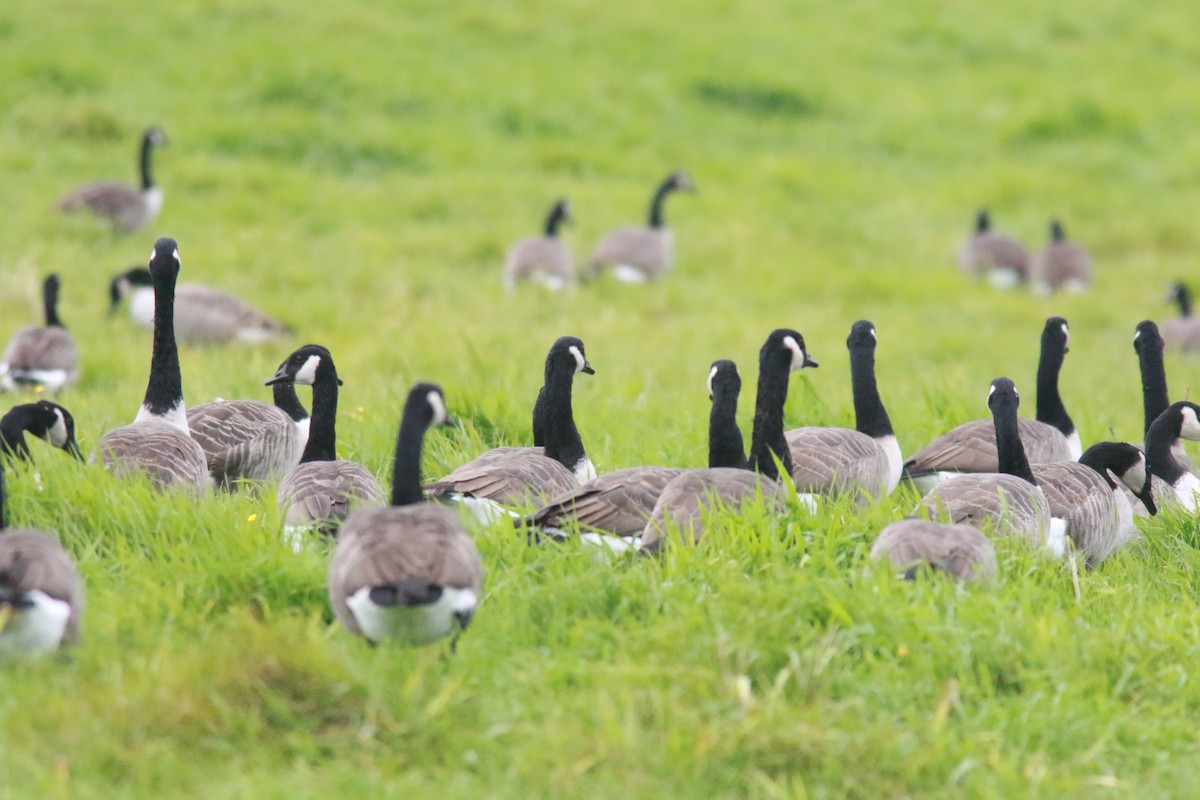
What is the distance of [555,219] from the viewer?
59.1 feet

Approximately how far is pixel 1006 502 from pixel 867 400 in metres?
1.55

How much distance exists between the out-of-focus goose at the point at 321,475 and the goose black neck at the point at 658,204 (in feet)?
37.3

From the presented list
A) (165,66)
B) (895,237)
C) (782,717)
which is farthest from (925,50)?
(782,717)

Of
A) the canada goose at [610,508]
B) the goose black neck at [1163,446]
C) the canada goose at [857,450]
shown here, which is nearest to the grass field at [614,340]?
the canada goose at [610,508]

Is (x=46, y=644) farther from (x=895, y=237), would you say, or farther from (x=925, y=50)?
(x=925, y=50)

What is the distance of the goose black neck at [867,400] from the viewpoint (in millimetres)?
8484

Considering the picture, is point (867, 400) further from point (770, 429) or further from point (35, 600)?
point (35, 600)

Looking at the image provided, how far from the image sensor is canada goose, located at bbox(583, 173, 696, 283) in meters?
18.1

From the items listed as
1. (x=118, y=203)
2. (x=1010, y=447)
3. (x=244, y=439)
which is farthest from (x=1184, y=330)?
(x=118, y=203)

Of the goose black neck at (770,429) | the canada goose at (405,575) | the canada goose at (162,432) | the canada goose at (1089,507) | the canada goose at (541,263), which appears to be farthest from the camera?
the canada goose at (541,263)

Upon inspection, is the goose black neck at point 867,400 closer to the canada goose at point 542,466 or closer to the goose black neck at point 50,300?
the canada goose at point 542,466

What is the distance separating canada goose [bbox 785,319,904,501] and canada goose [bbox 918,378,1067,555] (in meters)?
0.46

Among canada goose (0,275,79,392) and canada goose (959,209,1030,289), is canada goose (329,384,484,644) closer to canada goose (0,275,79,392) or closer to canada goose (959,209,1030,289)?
canada goose (0,275,79,392)

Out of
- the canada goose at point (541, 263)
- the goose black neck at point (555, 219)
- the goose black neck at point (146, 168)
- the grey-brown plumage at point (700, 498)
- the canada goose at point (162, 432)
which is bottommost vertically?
the grey-brown plumage at point (700, 498)
